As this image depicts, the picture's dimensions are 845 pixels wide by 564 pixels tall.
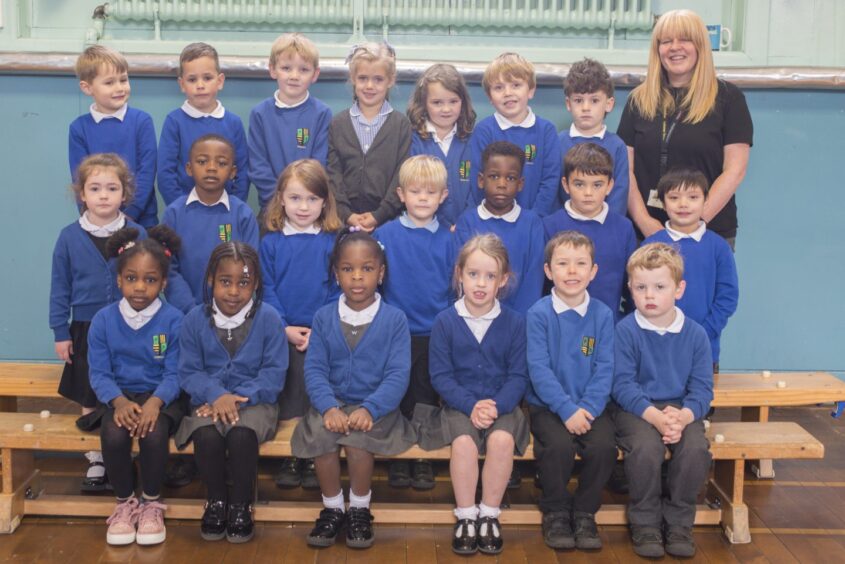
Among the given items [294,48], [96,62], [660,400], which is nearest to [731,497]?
[660,400]

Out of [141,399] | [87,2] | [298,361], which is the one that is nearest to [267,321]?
[298,361]

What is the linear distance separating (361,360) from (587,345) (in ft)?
2.39

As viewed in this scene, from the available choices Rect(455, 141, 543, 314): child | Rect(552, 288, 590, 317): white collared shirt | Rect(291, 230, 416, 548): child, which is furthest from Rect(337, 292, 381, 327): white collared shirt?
Rect(552, 288, 590, 317): white collared shirt

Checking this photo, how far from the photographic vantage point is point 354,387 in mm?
3150

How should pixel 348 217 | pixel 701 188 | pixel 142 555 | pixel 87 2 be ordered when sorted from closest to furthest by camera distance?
pixel 142 555
pixel 701 188
pixel 348 217
pixel 87 2

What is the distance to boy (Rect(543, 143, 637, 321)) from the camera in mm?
3383

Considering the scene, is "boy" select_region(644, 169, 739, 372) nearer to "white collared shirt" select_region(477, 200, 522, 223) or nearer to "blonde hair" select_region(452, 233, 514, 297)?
"white collared shirt" select_region(477, 200, 522, 223)

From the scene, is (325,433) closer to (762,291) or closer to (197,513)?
(197,513)

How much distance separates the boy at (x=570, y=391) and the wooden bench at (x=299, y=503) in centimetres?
10

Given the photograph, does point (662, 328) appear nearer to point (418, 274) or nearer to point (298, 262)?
point (418, 274)

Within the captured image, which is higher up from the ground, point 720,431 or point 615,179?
point 615,179

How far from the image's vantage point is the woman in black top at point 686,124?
3.54 metres

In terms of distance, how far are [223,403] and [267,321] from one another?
0.30m

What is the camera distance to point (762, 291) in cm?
452
